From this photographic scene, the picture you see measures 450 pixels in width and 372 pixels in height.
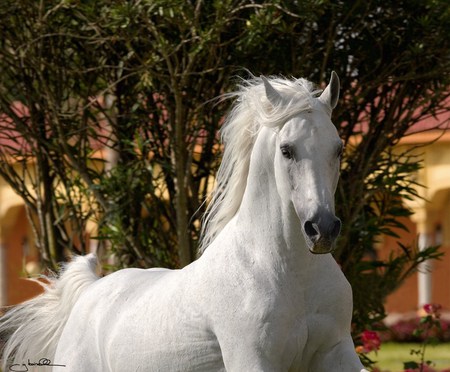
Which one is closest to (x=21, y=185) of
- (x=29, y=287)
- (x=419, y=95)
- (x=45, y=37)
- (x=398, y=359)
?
(x=45, y=37)

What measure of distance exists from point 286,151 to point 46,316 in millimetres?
2037

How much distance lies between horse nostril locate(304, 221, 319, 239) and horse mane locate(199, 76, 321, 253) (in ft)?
1.33

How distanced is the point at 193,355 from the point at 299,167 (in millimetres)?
806

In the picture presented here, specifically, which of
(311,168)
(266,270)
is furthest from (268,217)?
(311,168)

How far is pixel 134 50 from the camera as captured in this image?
5.91 metres

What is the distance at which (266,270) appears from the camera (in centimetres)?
368

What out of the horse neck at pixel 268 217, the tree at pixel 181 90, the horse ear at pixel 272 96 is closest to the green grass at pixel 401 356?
the tree at pixel 181 90

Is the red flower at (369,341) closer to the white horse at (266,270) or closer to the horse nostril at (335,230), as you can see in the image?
the white horse at (266,270)

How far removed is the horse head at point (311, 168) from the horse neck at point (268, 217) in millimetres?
69

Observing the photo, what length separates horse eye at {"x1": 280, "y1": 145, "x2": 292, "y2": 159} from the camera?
3569 millimetres

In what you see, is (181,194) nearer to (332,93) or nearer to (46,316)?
(46,316)

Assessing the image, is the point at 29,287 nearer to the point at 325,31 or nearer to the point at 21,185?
the point at 21,185

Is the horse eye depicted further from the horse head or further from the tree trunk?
the tree trunk

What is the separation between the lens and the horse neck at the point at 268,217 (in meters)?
3.68
